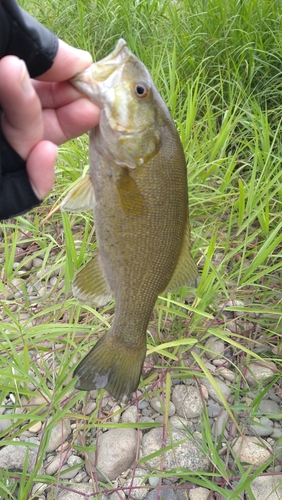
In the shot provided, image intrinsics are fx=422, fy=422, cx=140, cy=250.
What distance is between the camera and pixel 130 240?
1.48m

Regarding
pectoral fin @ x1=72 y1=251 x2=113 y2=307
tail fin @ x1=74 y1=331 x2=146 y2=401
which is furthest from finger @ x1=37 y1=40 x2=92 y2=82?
tail fin @ x1=74 y1=331 x2=146 y2=401

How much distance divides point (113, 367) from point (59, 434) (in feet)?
1.70

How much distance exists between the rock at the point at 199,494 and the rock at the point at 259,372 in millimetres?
541

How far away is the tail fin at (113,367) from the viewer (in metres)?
1.55

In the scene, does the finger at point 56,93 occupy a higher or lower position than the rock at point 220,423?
higher

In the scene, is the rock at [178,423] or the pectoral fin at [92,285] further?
the rock at [178,423]

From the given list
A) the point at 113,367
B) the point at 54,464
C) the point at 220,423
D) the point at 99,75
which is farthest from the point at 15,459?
the point at 99,75

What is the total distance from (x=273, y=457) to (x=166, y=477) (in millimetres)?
440

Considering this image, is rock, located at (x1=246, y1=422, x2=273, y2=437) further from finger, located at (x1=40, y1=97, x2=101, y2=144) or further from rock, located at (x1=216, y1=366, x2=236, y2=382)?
finger, located at (x1=40, y1=97, x2=101, y2=144)

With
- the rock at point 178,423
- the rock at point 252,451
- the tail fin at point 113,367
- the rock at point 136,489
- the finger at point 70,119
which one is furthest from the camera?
the rock at point 178,423

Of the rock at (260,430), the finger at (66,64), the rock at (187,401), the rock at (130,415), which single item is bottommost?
the rock at (260,430)

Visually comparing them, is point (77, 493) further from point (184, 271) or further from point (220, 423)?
point (184, 271)

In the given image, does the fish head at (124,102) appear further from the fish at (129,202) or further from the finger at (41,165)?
the finger at (41,165)

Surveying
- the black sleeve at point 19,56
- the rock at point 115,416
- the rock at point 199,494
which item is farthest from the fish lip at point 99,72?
the rock at point 199,494
